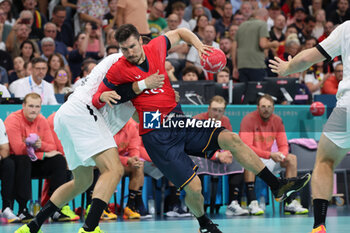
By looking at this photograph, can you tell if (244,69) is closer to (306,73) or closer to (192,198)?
(306,73)

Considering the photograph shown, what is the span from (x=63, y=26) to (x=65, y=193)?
854 centimetres

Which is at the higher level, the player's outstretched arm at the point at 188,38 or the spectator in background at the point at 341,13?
the spectator in background at the point at 341,13

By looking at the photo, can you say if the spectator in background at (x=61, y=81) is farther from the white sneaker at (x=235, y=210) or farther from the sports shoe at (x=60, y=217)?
the white sneaker at (x=235, y=210)

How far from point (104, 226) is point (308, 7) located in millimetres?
11572

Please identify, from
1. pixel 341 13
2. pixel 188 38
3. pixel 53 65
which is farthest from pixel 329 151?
pixel 341 13

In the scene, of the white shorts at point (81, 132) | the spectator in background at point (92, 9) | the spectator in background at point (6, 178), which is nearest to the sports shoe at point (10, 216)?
the spectator in background at point (6, 178)

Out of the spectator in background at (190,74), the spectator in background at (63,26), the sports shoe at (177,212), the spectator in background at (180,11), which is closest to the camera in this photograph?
the sports shoe at (177,212)

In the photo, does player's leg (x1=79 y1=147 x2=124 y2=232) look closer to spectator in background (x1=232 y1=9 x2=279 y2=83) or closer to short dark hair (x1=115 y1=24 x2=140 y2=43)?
short dark hair (x1=115 y1=24 x2=140 y2=43)

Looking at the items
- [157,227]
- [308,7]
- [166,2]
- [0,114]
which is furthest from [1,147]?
[308,7]

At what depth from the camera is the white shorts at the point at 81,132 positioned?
21.6 feet

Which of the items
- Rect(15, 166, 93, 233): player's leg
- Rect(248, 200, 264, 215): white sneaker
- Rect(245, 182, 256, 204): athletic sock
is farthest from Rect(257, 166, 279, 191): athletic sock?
→ Rect(245, 182, 256, 204): athletic sock

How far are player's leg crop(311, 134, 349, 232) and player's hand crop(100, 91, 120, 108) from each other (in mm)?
2088

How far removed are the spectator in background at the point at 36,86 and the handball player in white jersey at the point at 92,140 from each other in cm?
377

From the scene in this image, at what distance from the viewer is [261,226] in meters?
8.28
